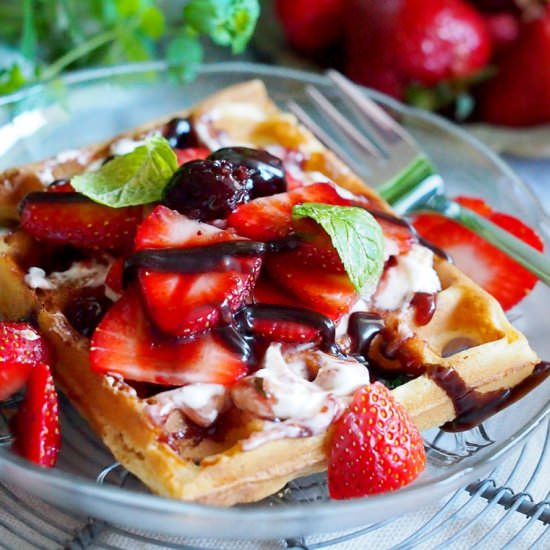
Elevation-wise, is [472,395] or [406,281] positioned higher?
[406,281]

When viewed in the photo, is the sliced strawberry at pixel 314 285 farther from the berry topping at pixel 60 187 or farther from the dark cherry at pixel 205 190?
the berry topping at pixel 60 187

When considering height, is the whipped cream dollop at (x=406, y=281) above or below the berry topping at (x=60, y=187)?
below

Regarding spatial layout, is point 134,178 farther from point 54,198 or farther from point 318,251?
point 318,251

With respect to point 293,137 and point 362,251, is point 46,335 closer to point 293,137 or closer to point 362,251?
point 362,251

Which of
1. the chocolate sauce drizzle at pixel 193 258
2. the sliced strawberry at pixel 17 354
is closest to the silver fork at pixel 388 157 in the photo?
the chocolate sauce drizzle at pixel 193 258

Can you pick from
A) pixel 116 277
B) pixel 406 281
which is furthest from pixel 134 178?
pixel 406 281

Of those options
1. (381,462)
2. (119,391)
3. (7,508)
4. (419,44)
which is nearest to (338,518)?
(381,462)
